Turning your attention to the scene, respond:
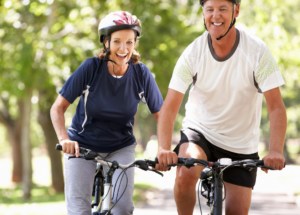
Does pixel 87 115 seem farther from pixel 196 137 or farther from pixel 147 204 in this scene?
pixel 147 204

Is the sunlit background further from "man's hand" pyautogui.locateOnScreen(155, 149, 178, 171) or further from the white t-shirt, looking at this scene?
"man's hand" pyautogui.locateOnScreen(155, 149, 178, 171)

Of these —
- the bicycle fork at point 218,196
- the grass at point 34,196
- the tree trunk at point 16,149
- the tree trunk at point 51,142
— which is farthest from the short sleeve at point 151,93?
the tree trunk at point 16,149

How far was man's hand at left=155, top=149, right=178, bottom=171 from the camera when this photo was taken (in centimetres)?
310

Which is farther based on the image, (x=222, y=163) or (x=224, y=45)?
(x=224, y=45)

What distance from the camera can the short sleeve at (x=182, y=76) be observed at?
3480 mm

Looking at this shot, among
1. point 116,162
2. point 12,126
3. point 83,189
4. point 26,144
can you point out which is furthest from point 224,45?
point 12,126

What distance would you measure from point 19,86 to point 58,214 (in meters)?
3.93

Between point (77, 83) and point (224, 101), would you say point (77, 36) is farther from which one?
point (224, 101)

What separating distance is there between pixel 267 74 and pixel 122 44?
118 cm

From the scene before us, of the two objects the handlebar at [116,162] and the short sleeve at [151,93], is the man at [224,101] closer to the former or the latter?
the handlebar at [116,162]

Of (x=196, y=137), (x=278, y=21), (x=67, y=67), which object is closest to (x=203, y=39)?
(x=196, y=137)

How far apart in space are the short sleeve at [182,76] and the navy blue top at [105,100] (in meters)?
0.60

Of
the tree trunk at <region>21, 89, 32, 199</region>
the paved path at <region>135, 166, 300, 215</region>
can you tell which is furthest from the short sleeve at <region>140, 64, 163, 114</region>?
the tree trunk at <region>21, 89, 32, 199</region>

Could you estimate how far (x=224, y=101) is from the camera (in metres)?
3.61
